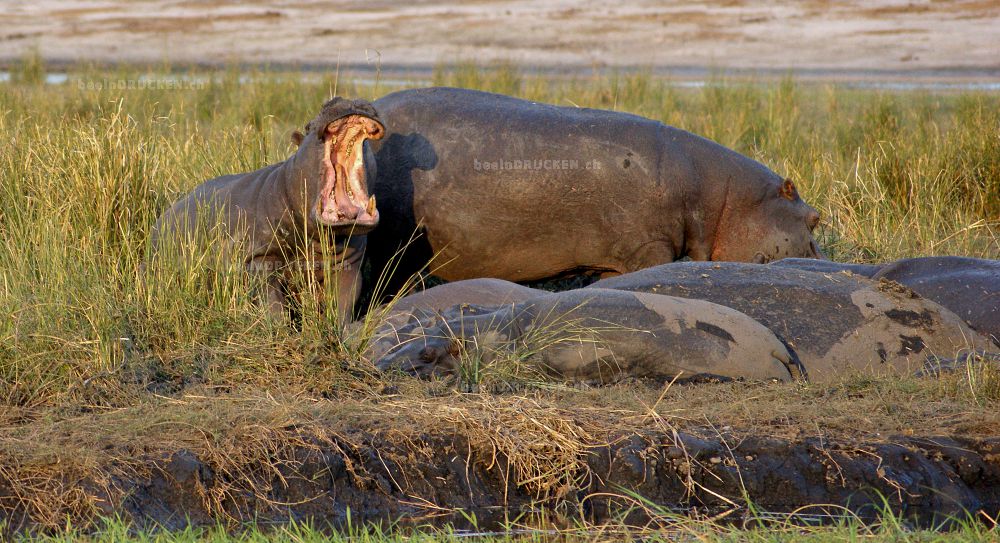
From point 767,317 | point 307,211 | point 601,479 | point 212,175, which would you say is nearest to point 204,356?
point 307,211

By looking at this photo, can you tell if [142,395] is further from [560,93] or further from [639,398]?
[560,93]

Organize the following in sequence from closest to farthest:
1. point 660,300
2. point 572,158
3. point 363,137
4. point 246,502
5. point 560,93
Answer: point 246,502 → point 660,300 → point 363,137 → point 572,158 → point 560,93

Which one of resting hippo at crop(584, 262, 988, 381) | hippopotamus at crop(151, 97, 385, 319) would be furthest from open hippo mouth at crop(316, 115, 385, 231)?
resting hippo at crop(584, 262, 988, 381)

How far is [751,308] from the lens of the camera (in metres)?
5.34

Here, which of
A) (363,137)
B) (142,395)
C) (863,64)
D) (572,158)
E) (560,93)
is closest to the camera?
(142,395)

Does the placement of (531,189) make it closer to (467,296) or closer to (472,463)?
(467,296)

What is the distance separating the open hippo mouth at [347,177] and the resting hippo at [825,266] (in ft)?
6.28

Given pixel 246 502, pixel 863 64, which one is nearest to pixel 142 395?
pixel 246 502

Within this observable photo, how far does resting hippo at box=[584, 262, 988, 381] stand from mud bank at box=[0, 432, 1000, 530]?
96cm

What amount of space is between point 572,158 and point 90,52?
14.7 meters

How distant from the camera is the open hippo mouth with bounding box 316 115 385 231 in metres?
5.52

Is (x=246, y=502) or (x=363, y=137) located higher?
(x=363, y=137)

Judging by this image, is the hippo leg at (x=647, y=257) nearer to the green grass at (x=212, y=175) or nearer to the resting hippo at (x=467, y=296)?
the resting hippo at (x=467, y=296)

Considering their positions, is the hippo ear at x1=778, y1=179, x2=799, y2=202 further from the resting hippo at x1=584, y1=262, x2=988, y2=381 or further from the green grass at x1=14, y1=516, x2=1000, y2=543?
the green grass at x1=14, y1=516, x2=1000, y2=543
